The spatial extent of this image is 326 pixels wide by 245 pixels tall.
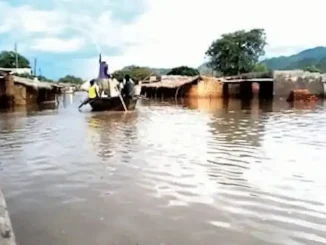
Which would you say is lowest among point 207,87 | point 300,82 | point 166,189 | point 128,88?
point 166,189

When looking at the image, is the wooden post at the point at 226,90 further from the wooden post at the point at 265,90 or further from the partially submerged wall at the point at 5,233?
the partially submerged wall at the point at 5,233

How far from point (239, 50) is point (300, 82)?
14.5 meters

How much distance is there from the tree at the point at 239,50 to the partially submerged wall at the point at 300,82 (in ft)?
43.6

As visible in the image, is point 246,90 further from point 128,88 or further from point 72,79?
point 72,79

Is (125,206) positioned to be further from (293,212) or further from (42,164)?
(42,164)

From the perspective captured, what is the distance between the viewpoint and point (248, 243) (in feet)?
15.4

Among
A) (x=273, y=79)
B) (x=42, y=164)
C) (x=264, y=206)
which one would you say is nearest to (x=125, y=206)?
(x=264, y=206)

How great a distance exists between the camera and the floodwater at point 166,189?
5055 mm

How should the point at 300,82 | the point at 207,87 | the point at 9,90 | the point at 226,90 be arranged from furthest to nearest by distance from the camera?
the point at 226,90 < the point at 207,87 < the point at 300,82 < the point at 9,90

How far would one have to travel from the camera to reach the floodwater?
505 cm

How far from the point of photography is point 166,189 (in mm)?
6895

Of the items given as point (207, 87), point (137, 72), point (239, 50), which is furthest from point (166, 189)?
point (137, 72)

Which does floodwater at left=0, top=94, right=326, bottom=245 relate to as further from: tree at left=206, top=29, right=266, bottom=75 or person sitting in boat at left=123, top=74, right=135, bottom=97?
tree at left=206, top=29, right=266, bottom=75

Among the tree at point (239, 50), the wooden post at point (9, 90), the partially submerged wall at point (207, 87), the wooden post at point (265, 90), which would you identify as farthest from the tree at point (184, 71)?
the wooden post at point (9, 90)
